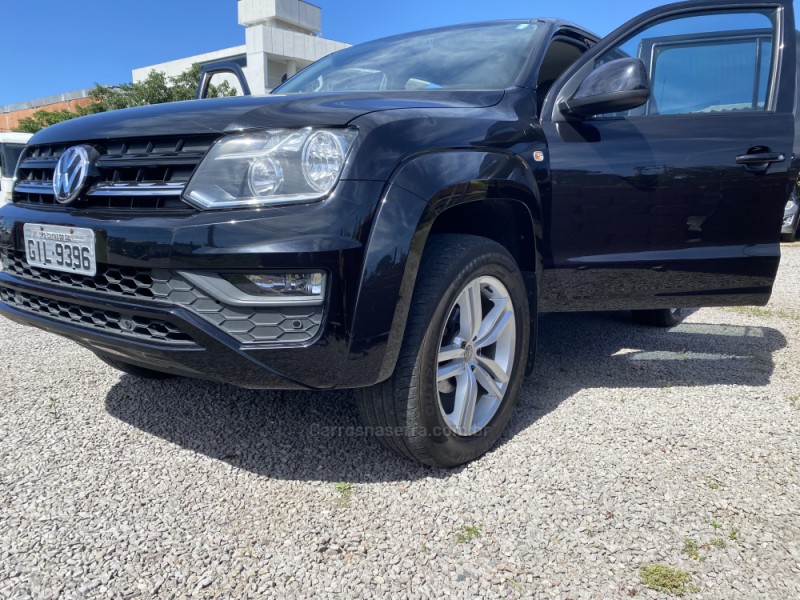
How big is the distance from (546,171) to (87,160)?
1.74 m

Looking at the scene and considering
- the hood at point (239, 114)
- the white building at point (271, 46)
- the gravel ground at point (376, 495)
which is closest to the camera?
the gravel ground at point (376, 495)

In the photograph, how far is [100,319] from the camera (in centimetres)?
190

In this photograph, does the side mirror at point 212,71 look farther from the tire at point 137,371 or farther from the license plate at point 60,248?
the license plate at point 60,248

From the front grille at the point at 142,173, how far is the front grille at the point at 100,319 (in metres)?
0.34

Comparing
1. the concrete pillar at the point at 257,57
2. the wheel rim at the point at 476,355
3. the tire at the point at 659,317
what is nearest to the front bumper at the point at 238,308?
the wheel rim at the point at 476,355

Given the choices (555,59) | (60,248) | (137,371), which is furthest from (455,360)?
(555,59)

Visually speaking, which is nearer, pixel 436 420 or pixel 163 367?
pixel 163 367

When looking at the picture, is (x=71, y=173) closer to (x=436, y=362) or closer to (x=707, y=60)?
(x=436, y=362)

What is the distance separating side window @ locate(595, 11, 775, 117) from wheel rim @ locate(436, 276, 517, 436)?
133 cm

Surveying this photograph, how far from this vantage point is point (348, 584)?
61.8 inches

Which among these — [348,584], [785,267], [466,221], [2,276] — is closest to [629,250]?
[466,221]

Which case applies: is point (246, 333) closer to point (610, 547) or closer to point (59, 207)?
point (59, 207)

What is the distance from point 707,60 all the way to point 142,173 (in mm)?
2701

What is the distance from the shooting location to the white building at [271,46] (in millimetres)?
33750
